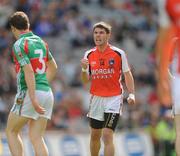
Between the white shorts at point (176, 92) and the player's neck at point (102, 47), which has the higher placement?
the player's neck at point (102, 47)

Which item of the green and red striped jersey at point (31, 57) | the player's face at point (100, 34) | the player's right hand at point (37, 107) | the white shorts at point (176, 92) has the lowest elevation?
the player's right hand at point (37, 107)

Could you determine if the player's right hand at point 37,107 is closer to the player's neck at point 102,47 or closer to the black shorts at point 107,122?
the black shorts at point 107,122

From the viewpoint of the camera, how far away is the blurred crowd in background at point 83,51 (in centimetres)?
2236

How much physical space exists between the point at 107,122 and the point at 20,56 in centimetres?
198

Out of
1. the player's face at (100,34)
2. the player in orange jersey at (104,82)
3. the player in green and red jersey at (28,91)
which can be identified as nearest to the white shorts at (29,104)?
the player in green and red jersey at (28,91)

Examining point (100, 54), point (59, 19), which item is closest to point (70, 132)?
point (59, 19)

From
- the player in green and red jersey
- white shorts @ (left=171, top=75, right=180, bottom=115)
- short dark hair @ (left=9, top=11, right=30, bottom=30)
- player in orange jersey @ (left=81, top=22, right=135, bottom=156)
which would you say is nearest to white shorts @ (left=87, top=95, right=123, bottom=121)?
player in orange jersey @ (left=81, top=22, right=135, bottom=156)

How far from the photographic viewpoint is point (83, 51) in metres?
25.6

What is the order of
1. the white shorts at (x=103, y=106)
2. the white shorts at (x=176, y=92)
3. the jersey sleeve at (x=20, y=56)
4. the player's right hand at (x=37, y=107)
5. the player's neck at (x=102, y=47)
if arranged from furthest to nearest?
the player's neck at (x=102, y=47)
the white shorts at (x=103, y=106)
the jersey sleeve at (x=20, y=56)
the player's right hand at (x=37, y=107)
the white shorts at (x=176, y=92)

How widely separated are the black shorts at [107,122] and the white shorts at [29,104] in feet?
4.12

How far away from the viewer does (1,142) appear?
752 inches

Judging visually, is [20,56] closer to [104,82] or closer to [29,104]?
[29,104]

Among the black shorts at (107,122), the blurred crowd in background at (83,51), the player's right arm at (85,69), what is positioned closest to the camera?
the player's right arm at (85,69)

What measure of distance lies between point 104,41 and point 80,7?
13.9 m
